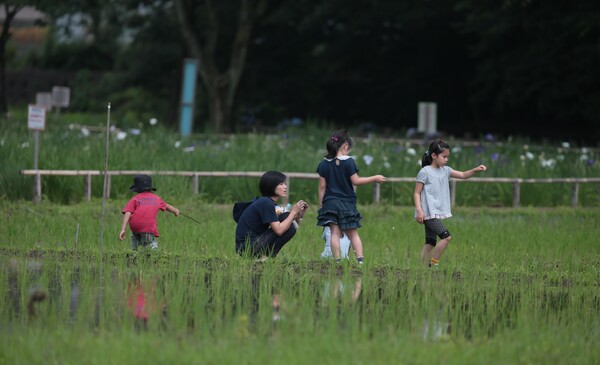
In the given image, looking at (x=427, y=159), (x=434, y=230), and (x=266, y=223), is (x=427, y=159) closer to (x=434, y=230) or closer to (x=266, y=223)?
(x=434, y=230)

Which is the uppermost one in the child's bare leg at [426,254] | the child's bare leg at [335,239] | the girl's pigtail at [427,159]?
the girl's pigtail at [427,159]

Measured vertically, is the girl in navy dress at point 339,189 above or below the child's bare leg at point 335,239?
above

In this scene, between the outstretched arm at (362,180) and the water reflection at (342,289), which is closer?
the water reflection at (342,289)

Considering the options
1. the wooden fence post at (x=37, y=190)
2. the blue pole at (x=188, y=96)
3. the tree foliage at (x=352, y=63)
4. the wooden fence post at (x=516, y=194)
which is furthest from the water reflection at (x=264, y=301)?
the tree foliage at (x=352, y=63)

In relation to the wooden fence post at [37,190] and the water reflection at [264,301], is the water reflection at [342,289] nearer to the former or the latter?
the water reflection at [264,301]

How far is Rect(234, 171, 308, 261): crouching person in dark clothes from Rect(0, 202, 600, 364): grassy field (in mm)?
215

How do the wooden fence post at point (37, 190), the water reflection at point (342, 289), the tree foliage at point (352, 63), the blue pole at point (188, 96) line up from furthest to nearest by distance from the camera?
1. the tree foliage at point (352, 63)
2. the blue pole at point (188, 96)
3. the wooden fence post at point (37, 190)
4. the water reflection at point (342, 289)

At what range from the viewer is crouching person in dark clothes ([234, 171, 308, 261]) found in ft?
37.0

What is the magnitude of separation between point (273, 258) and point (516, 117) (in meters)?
30.5

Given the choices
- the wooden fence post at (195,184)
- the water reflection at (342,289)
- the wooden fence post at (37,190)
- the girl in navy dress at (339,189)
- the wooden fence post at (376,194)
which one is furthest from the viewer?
the wooden fence post at (376,194)

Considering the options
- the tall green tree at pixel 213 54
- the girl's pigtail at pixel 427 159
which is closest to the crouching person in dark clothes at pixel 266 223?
the girl's pigtail at pixel 427 159

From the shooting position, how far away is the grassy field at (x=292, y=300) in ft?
24.3

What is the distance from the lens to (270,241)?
11523 millimetres

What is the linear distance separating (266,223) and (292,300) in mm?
2139
